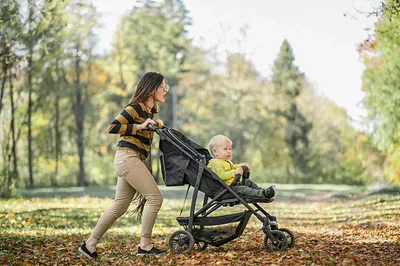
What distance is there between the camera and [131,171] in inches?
229

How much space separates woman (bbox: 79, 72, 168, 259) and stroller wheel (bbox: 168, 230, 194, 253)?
20 centimetres

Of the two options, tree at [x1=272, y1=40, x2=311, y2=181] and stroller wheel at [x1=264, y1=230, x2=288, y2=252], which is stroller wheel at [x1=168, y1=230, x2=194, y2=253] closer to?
stroller wheel at [x1=264, y1=230, x2=288, y2=252]

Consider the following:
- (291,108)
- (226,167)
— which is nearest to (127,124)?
(226,167)

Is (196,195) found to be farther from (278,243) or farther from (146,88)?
(146,88)

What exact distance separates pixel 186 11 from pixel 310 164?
42.4ft

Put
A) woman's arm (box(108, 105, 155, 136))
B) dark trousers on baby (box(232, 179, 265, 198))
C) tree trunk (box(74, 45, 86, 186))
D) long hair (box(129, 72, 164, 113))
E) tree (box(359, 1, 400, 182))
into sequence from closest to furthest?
1. woman's arm (box(108, 105, 155, 136))
2. dark trousers on baby (box(232, 179, 265, 198))
3. long hair (box(129, 72, 164, 113))
4. tree (box(359, 1, 400, 182))
5. tree trunk (box(74, 45, 86, 186))

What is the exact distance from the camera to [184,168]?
20.0 ft

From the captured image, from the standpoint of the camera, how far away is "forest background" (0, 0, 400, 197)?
2312 centimetres

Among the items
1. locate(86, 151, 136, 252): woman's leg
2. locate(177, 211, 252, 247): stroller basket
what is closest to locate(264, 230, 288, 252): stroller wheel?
locate(177, 211, 252, 247): stroller basket

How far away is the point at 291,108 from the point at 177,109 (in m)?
8.28

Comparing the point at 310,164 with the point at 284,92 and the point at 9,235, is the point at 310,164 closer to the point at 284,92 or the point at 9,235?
the point at 284,92

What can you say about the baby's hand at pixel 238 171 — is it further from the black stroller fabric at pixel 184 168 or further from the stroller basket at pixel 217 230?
the stroller basket at pixel 217 230

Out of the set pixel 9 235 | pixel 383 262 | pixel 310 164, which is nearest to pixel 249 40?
pixel 310 164

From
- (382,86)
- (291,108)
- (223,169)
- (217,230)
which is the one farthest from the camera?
(291,108)
